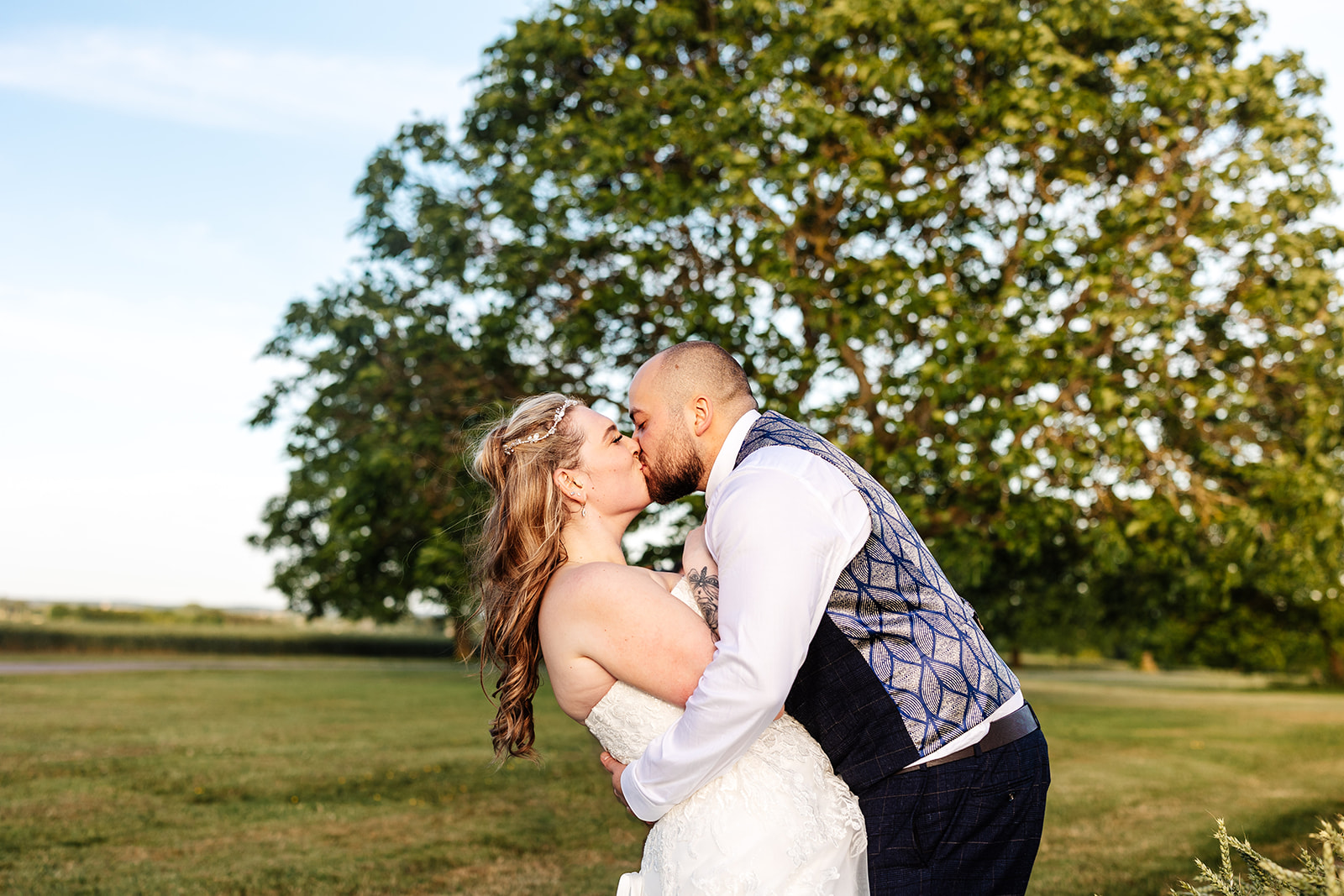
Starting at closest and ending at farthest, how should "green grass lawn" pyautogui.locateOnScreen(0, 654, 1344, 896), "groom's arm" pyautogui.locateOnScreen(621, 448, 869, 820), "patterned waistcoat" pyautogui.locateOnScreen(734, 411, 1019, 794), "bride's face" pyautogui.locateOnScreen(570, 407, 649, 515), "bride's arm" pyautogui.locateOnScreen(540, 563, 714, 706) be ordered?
"groom's arm" pyautogui.locateOnScreen(621, 448, 869, 820) < "patterned waistcoat" pyautogui.locateOnScreen(734, 411, 1019, 794) < "bride's arm" pyautogui.locateOnScreen(540, 563, 714, 706) < "bride's face" pyautogui.locateOnScreen(570, 407, 649, 515) < "green grass lawn" pyautogui.locateOnScreen(0, 654, 1344, 896)

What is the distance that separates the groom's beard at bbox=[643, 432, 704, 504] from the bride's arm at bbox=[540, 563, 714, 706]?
16.0 inches

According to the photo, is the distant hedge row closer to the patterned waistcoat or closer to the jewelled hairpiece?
the jewelled hairpiece

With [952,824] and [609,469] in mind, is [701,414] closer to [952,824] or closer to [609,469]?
[609,469]

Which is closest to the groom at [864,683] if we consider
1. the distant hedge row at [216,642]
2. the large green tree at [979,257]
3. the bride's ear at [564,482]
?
the bride's ear at [564,482]

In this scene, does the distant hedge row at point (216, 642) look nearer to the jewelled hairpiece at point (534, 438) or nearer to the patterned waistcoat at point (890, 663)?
the jewelled hairpiece at point (534, 438)

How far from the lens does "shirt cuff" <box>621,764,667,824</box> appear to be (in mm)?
2721

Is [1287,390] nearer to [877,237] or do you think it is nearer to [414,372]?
[877,237]

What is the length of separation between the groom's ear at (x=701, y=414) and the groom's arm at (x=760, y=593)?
1.82 ft

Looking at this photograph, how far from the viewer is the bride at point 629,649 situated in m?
2.73

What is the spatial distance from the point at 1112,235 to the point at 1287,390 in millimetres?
2972

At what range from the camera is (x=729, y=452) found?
3.10 m

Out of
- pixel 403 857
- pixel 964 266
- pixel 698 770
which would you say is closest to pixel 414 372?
pixel 403 857

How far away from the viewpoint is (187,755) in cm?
1401

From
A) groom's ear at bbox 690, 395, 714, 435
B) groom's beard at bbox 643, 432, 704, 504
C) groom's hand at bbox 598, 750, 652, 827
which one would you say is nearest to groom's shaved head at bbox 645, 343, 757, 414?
groom's ear at bbox 690, 395, 714, 435
